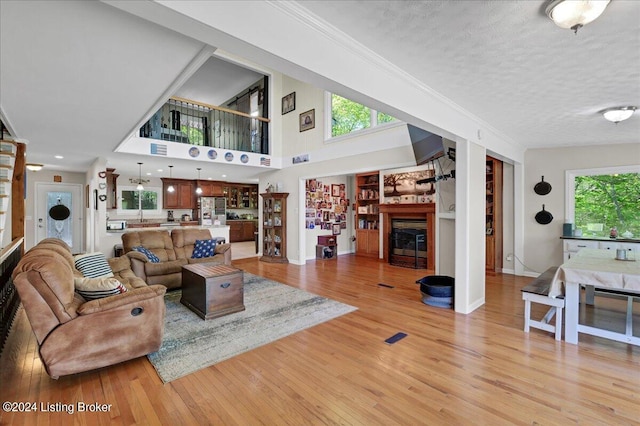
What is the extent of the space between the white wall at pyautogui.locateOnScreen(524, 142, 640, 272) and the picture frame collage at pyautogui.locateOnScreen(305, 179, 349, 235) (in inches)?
186

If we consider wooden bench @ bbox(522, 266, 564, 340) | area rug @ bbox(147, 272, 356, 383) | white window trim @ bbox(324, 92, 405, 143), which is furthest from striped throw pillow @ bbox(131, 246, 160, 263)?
wooden bench @ bbox(522, 266, 564, 340)

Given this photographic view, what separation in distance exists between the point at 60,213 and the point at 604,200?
41.3ft

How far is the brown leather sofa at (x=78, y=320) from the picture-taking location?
7.10 ft

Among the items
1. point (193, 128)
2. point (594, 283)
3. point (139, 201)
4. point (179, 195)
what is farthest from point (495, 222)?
point (139, 201)

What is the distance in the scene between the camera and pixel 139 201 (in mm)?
8961

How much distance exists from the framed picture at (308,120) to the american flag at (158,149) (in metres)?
3.25

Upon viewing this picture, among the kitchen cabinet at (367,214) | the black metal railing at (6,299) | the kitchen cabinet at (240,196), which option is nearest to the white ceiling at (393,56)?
the black metal railing at (6,299)

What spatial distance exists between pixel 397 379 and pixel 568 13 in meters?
2.68

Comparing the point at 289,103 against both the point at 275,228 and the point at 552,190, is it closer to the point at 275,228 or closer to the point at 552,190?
the point at 275,228

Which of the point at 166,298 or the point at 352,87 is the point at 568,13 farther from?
the point at 166,298

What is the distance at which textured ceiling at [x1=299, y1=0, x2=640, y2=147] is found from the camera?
5.69 feet

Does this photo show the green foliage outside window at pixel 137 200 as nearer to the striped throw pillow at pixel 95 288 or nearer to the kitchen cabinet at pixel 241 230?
the kitchen cabinet at pixel 241 230
